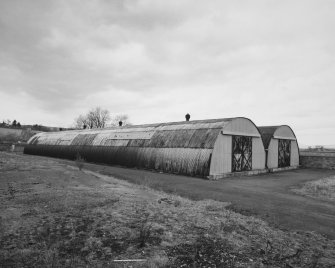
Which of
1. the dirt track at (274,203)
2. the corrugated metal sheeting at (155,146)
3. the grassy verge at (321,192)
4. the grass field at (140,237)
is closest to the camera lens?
the grass field at (140,237)

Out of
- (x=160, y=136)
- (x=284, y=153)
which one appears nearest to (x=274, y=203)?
(x=160, y=136)

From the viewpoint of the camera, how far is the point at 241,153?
966 inches

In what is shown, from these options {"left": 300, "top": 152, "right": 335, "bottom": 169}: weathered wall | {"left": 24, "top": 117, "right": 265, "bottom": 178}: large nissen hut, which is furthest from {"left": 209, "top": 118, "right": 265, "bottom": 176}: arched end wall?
{"left": 300, "top": 152, "right": 335, "bottom": 169}: weathered wall

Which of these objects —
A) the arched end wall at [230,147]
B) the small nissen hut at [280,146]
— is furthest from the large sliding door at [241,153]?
the small nissen hut at [280,146]

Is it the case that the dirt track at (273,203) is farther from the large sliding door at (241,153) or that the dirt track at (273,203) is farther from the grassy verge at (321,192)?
the large sliding door at (241,153)

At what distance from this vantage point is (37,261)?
5.81 meters

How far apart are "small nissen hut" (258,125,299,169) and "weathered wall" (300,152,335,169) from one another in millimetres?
1105

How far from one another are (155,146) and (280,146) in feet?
48.4

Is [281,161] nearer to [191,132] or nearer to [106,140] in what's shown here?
[191,132]

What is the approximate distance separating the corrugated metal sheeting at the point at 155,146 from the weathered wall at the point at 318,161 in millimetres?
16111

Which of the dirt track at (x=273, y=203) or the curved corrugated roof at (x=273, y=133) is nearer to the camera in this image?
the dirt track at (x=273, y=203)

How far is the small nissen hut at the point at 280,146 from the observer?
29.4 meters

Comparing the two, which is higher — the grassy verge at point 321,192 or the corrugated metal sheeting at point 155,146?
the corrugated metal sheeting at point 155,146

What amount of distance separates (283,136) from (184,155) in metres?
14.9
